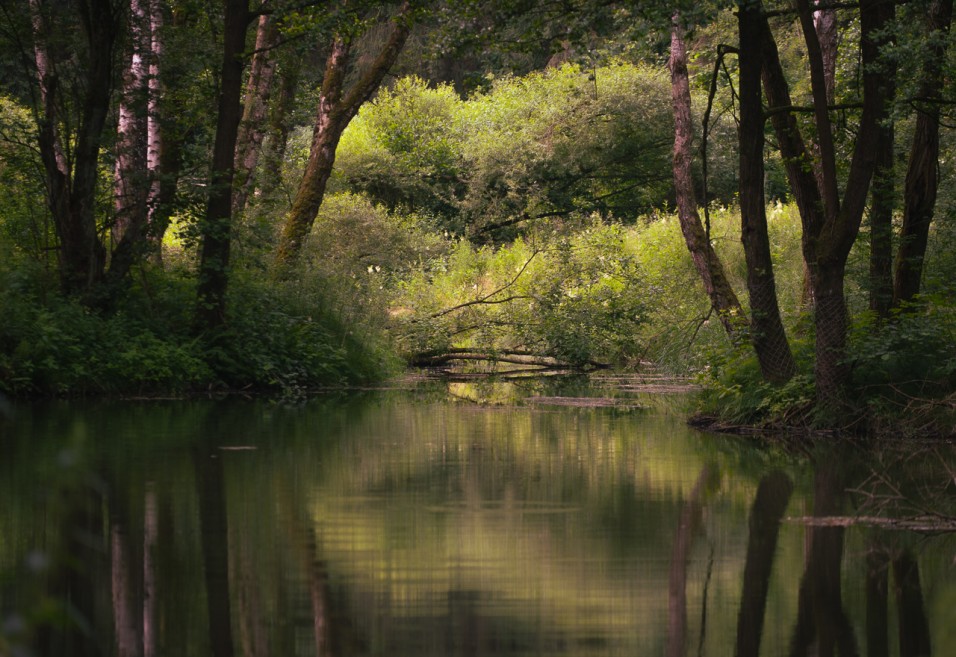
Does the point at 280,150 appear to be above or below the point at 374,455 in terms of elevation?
above

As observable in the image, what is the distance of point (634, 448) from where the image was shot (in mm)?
12945

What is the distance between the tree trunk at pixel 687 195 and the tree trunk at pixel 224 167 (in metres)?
7.12

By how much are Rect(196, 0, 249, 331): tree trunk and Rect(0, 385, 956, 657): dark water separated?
22.7 feet

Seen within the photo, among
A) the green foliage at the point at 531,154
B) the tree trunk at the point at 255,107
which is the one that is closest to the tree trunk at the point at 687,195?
the tree trunk at the point at 255,107

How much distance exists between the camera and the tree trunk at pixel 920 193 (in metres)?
15.0

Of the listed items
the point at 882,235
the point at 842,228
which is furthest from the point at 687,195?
the point at 842,228

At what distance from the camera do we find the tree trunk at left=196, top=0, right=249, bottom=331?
19.5 meters

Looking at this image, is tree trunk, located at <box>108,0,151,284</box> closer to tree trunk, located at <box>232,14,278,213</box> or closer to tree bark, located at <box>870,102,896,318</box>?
tree trunk, located at <box>232,14,278,213</box>

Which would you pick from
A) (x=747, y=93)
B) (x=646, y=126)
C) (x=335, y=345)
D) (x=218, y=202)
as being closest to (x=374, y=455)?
(x=747, y=93)

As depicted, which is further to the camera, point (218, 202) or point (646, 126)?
point (646, 126)

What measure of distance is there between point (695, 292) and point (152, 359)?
46.4 feet

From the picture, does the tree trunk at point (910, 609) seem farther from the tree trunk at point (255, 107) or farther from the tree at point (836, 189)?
the tree trunk at point (255, 107)

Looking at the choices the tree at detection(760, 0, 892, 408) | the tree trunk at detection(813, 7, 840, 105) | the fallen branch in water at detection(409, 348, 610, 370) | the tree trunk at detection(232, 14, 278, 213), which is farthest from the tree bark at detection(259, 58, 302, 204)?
the tree at detection(760, 0, 892, 408)

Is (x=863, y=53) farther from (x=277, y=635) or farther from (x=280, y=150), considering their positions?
(x=280, y=150)
